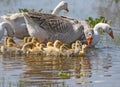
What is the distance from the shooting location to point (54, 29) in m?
13.7

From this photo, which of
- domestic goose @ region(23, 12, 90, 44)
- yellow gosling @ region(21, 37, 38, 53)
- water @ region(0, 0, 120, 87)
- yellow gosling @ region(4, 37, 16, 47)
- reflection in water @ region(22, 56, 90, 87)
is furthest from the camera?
domestic goose @ region(23, 12, 90, 44)

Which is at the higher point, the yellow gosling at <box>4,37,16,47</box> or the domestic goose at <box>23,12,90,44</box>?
the domestic goose at <box>23,12,90,44</box>

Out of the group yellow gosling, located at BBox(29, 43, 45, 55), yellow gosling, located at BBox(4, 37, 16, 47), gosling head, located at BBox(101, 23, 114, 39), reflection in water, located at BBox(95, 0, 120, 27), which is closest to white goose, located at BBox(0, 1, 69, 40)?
yellow gosling, located at BBox(4, 37, 16, 47)

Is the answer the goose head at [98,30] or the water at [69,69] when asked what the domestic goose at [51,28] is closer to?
the goose head at [98,30]

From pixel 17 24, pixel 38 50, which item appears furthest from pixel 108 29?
pixel 38 50

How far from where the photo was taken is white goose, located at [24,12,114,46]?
534 inches

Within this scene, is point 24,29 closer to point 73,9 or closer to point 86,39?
point 86,39

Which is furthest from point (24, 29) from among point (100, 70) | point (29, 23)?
point (100, 70)

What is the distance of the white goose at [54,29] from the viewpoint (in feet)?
44.5

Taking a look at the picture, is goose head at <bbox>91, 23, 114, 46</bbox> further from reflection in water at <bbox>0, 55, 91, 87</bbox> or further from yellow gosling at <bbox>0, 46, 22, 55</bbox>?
yellow gosling at <bbox>0, 46, 22, 55</bbox>

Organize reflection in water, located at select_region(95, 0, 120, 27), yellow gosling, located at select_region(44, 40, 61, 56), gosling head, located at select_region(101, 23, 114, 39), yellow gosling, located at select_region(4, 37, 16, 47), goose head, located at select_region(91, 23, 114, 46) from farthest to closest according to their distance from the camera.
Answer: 1. reflection in water, located at select_region(95, 0, 120, 27)
2. gosling head, located at select_region(101, 23, 114, 39)
3. goose head, located at select_region(91, 23, 114, 46)
4. yellow gosling, located at select_region(4, 37, 16, 47)
5. yellow gosling, located at select_region(44, 40, 61, 56)

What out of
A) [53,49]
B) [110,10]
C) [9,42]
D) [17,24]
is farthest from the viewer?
[110,10]

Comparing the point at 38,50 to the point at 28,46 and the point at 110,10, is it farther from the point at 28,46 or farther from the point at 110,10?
the point at 110,10

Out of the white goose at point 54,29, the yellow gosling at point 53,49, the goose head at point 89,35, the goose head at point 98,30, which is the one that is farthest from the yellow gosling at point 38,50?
the goose head at point 98,30
